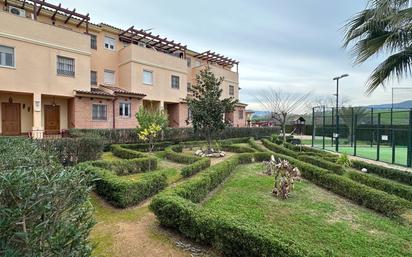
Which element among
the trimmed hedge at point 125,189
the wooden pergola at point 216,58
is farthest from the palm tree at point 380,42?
the wooden pergola at point 216,58

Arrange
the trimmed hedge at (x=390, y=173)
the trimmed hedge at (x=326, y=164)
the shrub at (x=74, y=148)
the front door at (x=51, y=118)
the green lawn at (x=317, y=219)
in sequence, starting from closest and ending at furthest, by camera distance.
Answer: the green lawn at (x=317, y=219)
the trimmed hedge at (x=390, y=173)
the shrub at (x=74, y=148)
the trimmed hedge at (x=326, y=164)
the front door at (x=51, y=118)

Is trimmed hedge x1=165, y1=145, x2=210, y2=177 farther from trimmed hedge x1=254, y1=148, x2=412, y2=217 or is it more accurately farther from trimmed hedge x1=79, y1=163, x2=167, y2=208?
trimmed hedge x1=254, y1=148, x2=412, y2=217

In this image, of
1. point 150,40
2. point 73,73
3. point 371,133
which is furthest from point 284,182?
point 150,40

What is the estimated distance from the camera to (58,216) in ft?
6.56

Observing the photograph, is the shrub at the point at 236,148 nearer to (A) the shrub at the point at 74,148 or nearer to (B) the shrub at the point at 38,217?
(A) the shrub at the point at 74,148

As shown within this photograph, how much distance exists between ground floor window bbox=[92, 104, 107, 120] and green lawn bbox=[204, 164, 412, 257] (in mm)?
14073

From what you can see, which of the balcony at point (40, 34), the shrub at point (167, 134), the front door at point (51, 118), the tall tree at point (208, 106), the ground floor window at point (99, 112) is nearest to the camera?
the balcony at point (40, 34)

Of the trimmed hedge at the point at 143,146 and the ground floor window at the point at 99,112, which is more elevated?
the ground floor window at the point at 99,112

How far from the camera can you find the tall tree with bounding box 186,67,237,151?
52.4 feet

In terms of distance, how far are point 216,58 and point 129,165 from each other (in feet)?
86.9

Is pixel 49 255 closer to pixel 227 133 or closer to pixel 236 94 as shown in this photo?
pixel 227 133

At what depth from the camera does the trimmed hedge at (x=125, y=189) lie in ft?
21.0

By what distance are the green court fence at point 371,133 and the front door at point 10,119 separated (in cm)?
2200

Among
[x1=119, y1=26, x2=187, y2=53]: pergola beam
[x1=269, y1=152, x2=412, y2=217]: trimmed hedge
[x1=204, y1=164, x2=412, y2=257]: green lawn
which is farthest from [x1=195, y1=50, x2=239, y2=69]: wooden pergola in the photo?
[x1=204, y1=164, x2=412, y2=257]: green lawn
